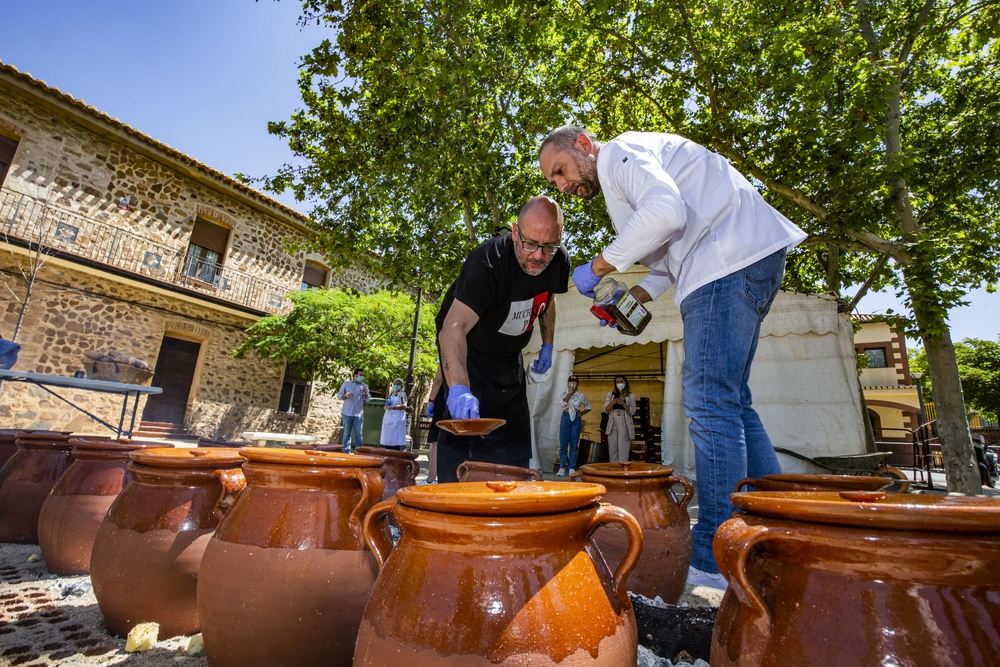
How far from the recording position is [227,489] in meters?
1.43

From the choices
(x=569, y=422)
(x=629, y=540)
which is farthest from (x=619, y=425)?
(x=629, y=540)

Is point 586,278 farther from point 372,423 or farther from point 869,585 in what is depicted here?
point 372,423

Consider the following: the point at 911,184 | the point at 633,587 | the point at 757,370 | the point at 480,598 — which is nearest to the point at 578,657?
the point at 480,598

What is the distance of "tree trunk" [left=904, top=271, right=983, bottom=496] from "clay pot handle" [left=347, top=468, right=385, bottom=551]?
7.21 meters

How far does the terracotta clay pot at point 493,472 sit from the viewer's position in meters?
1.98

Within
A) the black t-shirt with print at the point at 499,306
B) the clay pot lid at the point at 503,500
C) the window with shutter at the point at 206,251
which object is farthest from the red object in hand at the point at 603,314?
the window with shutter at the point at 206,251

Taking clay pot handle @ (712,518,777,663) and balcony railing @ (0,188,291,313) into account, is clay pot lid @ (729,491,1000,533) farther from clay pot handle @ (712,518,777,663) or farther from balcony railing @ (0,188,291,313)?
balcony railing @ (0,188,291,313)

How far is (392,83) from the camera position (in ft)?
21.6

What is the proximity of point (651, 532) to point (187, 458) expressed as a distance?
1.50 metres

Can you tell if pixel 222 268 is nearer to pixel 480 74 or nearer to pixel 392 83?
pixel 392 83

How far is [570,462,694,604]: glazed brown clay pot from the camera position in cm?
157

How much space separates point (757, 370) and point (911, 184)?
4.62m

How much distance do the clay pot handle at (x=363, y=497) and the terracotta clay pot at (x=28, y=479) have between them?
2166mm

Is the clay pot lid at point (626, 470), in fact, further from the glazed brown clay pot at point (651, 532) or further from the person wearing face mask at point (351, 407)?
the person wearing face mask at point (351, 407)
